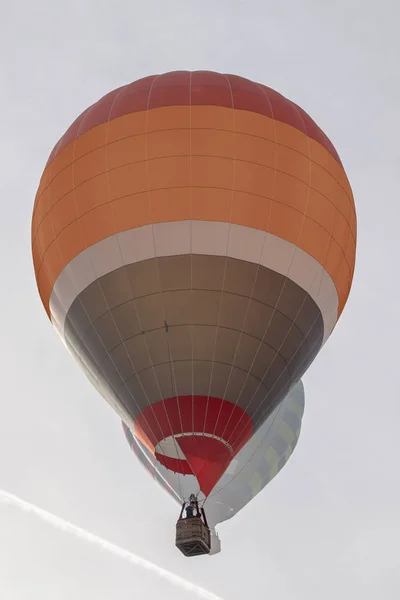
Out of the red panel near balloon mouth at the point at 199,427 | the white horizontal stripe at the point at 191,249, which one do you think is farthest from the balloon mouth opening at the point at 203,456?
the white horizontal stripe at the point at 191,249

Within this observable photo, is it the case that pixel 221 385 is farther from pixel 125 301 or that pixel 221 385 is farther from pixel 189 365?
→ pixel 125 301

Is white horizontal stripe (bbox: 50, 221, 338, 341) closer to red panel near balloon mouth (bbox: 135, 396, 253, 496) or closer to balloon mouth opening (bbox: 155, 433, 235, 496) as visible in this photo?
red panel near balloon mouth (bbox: 135, 396, 253, 496)

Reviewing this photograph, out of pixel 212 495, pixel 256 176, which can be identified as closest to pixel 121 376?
pixel 256 176

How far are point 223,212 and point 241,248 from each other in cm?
53

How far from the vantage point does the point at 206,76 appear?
15.3 meters

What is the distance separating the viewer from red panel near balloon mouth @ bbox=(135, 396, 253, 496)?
1403 cm

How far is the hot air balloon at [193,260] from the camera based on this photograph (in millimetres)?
13992

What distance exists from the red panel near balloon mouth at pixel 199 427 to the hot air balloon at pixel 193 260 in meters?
0.02

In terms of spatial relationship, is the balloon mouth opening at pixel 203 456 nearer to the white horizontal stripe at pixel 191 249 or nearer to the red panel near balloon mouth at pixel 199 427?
the red panel near balloon mouth at pixel 199 427

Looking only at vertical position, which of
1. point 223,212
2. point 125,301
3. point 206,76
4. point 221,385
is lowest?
point 221,385

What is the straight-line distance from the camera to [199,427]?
1405 cm

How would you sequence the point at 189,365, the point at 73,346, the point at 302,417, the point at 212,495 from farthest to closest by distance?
the point at 302,417, the point at 212,495, the point at 73,346, the point at 189,365

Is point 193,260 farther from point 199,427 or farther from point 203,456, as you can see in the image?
point 203,456

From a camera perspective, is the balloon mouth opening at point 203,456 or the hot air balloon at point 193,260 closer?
the hot air balloon at point 193,260
